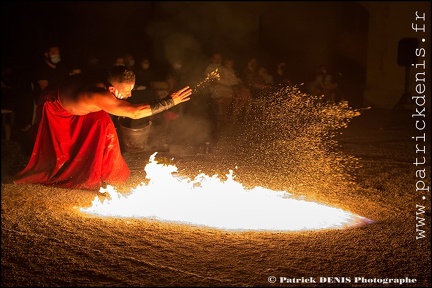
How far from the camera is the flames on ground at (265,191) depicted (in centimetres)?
488

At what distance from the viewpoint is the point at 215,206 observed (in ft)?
17.0

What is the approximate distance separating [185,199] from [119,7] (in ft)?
36.2

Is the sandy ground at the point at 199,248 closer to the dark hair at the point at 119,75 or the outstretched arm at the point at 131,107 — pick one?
the outstretched arm at the point at 131,107

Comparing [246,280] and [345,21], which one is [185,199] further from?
[345,21]

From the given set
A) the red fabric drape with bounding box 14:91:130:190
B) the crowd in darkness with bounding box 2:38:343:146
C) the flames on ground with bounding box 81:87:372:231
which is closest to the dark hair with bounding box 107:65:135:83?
the red fabric drape with bounding box 14:91:130:190

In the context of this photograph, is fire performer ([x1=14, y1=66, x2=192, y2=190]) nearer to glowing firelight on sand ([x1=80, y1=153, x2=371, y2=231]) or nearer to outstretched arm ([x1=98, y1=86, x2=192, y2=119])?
outstretched arm ([x1=98, y1=86, x2=192, y2=119])

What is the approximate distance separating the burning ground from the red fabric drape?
20cm

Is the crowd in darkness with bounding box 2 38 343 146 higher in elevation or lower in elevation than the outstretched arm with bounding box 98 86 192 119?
higher

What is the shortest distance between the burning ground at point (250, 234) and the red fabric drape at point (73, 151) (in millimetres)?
203

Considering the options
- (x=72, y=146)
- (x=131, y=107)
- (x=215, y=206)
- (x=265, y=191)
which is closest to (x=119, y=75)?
(x=131, y=107)

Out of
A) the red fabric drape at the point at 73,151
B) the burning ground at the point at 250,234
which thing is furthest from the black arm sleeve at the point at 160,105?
the red fabric drape at the point at 73,151

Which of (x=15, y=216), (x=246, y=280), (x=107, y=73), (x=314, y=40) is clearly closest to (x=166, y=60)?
(x=314, y=40)

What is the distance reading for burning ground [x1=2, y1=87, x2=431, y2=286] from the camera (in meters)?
3.73

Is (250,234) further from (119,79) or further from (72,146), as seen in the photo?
(72,146)
